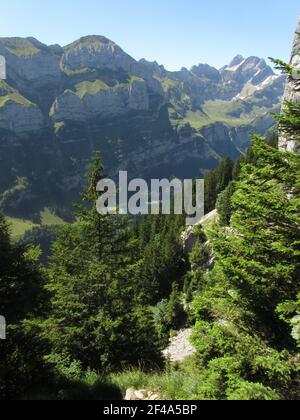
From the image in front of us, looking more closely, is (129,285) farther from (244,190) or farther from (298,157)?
(298,157)

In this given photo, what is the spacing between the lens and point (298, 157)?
11.0 m

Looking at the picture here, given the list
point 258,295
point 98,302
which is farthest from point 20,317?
point 258,295

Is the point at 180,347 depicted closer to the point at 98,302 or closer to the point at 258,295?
the point at 98,302

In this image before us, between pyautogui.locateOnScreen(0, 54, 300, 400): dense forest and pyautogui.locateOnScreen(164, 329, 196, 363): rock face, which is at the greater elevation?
pyautogui.locateOnScreen(0, 54, 300, 400): dense forest

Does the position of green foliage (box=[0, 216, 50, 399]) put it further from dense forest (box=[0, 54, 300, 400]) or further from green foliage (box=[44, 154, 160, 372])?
green foliage (box=[44, 154, 160, 372])

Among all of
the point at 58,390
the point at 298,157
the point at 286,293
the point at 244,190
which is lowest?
the point at 58,390

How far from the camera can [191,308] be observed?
12695 millimetres

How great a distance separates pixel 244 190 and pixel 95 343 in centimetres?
1129

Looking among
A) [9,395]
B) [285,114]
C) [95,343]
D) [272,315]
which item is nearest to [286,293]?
[272,315]

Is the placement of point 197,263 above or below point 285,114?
below

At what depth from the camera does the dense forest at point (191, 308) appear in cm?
1011

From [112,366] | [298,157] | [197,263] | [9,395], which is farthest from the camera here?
[197,263]

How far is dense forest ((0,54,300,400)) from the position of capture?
1011cm

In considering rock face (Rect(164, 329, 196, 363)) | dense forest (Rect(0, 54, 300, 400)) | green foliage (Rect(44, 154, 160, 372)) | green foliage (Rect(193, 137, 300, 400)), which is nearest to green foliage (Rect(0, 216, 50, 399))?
dense forest (Rect(0, 54, 300, 400))
